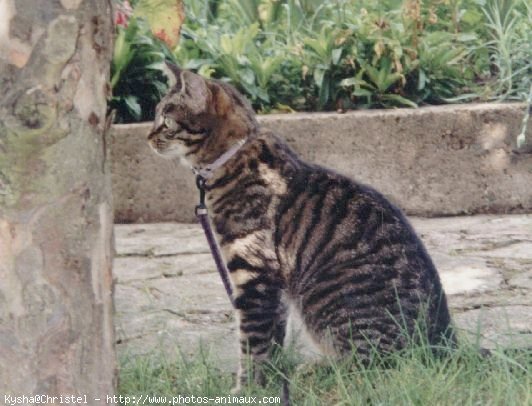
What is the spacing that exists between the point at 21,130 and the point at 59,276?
340 mm

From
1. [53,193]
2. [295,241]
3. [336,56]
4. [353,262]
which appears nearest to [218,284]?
[295,241]

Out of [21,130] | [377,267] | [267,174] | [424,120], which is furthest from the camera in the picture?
[424,120]

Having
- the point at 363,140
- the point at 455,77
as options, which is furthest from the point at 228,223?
the point at 455,77

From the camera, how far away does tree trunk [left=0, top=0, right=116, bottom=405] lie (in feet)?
7.41

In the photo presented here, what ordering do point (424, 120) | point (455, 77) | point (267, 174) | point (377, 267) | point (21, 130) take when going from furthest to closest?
1. point (455, 77)
2. point (424, 120)
3. point (267, 174)
4. point (377, 267)
5. point (21, 130)

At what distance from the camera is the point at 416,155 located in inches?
246

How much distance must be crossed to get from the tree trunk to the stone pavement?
1388mm

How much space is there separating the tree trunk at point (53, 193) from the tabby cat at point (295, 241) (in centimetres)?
122

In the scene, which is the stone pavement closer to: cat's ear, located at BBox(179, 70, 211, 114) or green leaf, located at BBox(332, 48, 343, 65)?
cat's ear, located at BBox(179, 70, 211, 114)

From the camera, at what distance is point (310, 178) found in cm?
382

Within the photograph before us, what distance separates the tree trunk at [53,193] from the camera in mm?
2258

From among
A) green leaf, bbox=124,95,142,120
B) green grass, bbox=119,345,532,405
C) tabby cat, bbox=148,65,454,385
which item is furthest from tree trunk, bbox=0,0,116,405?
green leaf, bbox=124,95,142,120

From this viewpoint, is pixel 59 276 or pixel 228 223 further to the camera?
pixel 228 223

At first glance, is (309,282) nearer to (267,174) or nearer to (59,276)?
(267,174)
